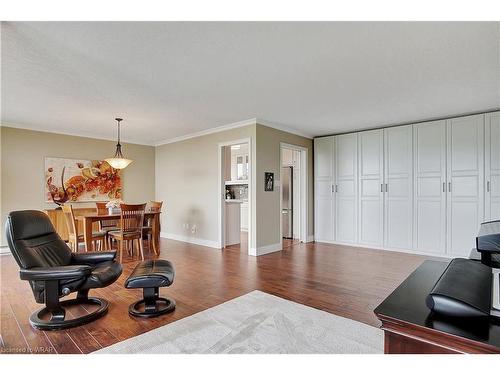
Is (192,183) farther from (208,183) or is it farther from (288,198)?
(288,198)

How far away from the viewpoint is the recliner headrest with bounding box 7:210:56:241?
8.04 feet

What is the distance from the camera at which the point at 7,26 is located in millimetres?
2168

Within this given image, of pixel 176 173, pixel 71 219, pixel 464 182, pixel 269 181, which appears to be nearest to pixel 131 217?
pixel 71 219

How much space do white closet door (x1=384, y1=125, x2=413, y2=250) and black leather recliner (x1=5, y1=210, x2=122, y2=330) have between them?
15.9 feet

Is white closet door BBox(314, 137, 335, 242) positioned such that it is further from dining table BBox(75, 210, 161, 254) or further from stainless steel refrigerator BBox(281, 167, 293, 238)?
dining table BBox(75, 210, 161, 254)

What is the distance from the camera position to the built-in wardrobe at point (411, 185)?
15.1ft

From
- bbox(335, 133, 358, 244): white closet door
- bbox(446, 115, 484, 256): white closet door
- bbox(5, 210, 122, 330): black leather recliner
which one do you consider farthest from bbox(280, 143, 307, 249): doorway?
bbox(5, 210, 122, 330): black leather recliner

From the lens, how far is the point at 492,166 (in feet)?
14.7

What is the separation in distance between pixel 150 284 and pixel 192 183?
4041mm

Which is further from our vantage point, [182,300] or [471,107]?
[471,107]
